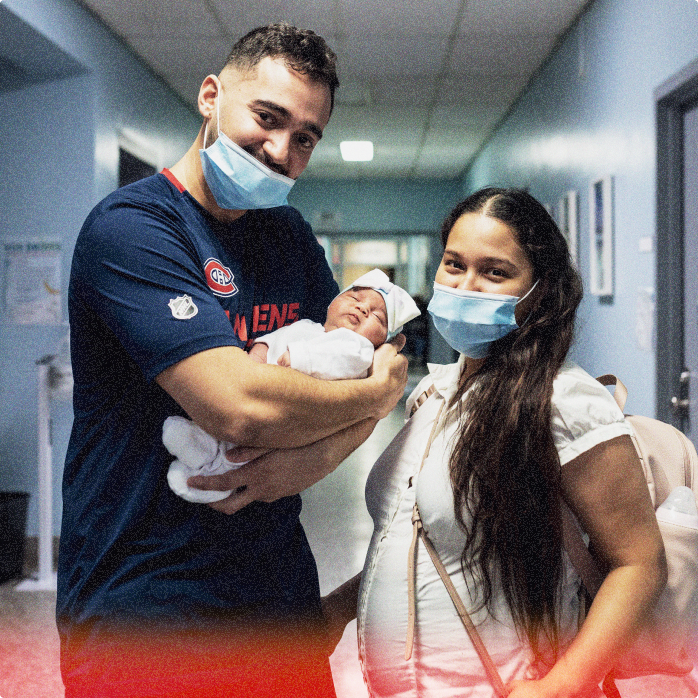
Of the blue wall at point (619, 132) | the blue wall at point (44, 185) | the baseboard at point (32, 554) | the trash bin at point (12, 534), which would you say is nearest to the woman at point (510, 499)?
the blue wall at point (619, 132)

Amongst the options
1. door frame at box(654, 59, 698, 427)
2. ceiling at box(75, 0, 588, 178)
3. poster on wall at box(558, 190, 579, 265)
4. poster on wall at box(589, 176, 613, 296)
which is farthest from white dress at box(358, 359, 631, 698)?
ceiling at box(75, 0, 588, 178)

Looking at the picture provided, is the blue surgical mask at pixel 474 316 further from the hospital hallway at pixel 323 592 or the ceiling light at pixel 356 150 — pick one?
the ceiling light at pixel 356 150

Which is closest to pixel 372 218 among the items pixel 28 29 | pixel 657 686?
pixel 28 29

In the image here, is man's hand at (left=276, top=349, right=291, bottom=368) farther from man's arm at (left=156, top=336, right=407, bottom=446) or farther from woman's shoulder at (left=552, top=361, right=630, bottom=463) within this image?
woman's shoulder at (left=552, top=361, right=630, bottom=463)

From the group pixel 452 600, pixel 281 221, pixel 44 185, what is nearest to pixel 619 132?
pixel 281 221

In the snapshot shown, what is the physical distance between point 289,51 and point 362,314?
521 mm

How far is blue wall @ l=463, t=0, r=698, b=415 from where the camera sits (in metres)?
2.75

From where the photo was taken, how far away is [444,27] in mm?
4117

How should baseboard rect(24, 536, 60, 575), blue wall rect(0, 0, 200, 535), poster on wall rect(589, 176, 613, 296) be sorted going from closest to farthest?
1. poster on wall rect(589, 176, 613, 296)
2. baseboard rect(24, 536, 60, 575)
3. blue wall rect(0, 0, 200, 535)

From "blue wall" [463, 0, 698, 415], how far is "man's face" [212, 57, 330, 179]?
4.05 ft

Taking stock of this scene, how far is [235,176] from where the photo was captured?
1156 millimetres

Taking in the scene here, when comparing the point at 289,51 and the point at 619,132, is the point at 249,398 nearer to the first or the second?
the point at 289,51

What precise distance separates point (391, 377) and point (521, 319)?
0.86ft

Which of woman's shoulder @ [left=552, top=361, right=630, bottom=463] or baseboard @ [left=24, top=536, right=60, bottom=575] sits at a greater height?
woman's shoulder @ [left=552, top=361, right=630, bottom=463]
